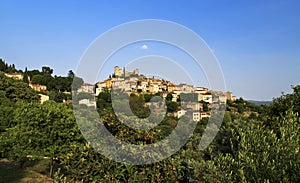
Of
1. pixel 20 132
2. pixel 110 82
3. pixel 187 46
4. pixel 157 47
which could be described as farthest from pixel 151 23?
pixel 110 82

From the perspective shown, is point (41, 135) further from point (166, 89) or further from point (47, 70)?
point (47, 70)

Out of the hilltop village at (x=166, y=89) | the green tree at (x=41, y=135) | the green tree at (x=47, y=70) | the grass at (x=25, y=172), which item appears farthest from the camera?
the green tree at (x=47, y=70)

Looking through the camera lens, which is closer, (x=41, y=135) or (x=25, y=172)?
(x=41, y=135)

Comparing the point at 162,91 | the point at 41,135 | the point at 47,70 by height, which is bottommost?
the point at 41,135

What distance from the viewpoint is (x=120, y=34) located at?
602 centimetres

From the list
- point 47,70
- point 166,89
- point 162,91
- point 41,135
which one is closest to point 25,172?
point 41,135

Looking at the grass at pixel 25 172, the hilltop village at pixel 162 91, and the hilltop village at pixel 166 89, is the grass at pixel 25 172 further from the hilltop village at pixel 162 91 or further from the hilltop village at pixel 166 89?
the hilltop village at pixel 166 89

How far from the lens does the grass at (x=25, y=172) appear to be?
46.4 ft

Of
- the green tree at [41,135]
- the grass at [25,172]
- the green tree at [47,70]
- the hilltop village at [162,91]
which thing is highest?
the green tree at [47,70]

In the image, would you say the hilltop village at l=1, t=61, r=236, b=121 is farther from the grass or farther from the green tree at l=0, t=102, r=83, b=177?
the grass

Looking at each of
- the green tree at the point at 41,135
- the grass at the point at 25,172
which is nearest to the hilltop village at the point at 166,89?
the green tree at the point at 41,135

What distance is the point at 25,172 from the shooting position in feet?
53.3

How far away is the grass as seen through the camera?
14.1 metres

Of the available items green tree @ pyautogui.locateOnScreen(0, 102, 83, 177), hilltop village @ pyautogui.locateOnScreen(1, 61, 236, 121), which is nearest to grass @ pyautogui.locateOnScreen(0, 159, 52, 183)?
green tree @ pyautogui.locateOnScreen(0, 102, 83, 177)
